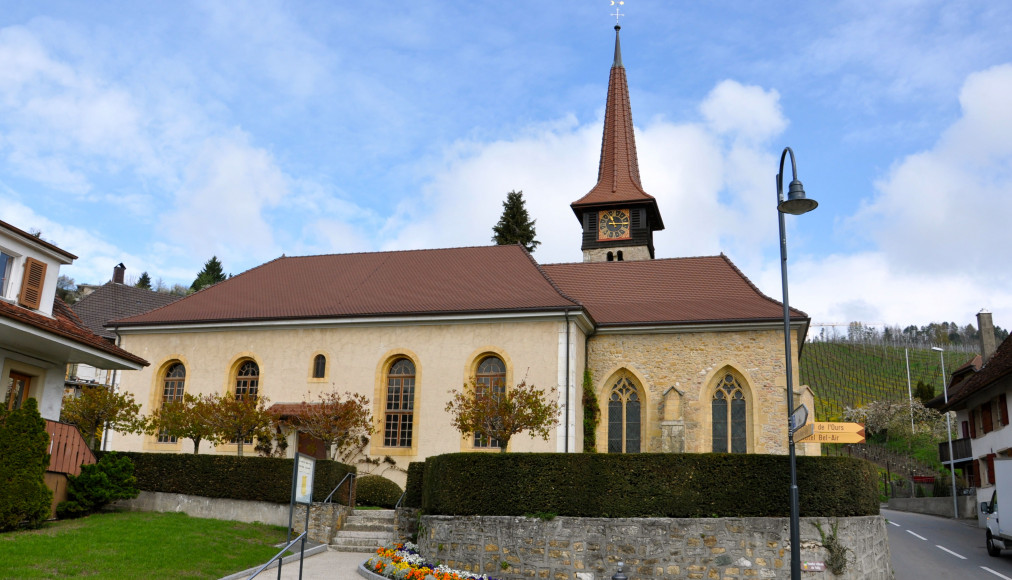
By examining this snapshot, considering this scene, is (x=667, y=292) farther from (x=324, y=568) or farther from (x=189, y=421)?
(x=324, y=568)

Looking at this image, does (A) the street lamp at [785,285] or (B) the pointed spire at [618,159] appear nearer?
(A) the street lamp at [785,285]

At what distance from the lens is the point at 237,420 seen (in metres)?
23.0

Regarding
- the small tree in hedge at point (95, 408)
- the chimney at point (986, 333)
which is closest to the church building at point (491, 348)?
the small tree in hedge at point (95, 408)

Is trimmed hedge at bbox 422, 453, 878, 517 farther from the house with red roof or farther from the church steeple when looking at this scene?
the church steeple

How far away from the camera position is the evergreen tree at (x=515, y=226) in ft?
175

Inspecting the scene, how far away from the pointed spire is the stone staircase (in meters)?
20.1

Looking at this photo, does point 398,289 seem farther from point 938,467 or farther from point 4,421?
point 938,467

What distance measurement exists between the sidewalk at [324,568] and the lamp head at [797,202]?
32.0ft

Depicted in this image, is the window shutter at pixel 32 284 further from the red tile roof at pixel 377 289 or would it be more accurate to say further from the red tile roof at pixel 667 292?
the red tile roof at pixel 667 292

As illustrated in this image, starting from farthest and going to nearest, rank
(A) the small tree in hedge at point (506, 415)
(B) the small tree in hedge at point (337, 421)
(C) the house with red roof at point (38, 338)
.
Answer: (B) the small tree in hedge at point (337, 421) < (A) the small tree in hedge at point (506, 415) < (C) the house with red roof at point (38, 338)

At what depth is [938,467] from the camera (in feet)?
156

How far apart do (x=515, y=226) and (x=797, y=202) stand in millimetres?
Answer: 41989

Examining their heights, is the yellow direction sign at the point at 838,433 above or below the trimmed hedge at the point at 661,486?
above

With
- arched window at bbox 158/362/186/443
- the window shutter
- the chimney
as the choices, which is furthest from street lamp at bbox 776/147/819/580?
the chimney
